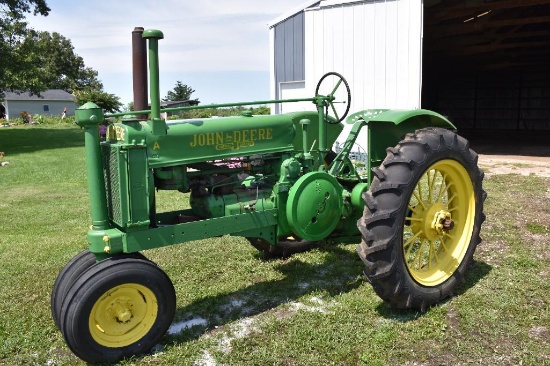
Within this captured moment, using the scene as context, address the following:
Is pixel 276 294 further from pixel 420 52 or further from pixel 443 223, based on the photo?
pixel 420 52

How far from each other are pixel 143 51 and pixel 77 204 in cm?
495

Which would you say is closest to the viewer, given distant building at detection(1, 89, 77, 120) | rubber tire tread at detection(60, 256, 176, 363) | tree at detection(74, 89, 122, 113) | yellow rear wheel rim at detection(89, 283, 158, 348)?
rubber tire tread at detection(60, 256, 176, 363)

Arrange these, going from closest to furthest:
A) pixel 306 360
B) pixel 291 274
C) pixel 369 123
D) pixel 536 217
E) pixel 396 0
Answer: pixel 306 360, pixel 369 123, pixel 291 274, pixel 536 217, pixel 396 0

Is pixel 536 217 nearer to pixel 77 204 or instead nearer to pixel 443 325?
pixel 443 325

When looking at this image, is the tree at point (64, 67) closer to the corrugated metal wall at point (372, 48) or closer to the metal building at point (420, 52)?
the metal building at point (420, 52)

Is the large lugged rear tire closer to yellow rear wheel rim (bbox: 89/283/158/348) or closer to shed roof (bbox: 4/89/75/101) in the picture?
yellow rear wheel rim (bbox: 89/283/158/348)

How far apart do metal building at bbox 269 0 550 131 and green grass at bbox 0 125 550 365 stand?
5.69m

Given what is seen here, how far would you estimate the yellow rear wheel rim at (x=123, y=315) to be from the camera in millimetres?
2957

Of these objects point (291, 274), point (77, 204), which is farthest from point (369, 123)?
point (77, 204)

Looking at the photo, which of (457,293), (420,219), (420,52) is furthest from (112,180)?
(420,52)

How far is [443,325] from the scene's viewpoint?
3.36m

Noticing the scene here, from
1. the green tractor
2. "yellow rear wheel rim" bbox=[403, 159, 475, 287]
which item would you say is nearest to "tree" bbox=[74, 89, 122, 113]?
the green tractor

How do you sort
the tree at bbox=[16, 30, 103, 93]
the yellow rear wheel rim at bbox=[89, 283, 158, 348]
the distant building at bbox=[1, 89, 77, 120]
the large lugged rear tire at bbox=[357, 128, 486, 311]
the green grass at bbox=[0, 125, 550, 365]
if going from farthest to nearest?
the tree at bbox=[16, 30, 103, 93], the distant building at bbox=[1, 89, 77, 120], the large lugged rear tire at bbox=[357, 128, 486, 311], the green grass at bbox=[0, 125, 550, 365], the yellow rear wheel rim at bbox=[89, 283, 158, 348]

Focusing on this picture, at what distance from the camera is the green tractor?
302cm
